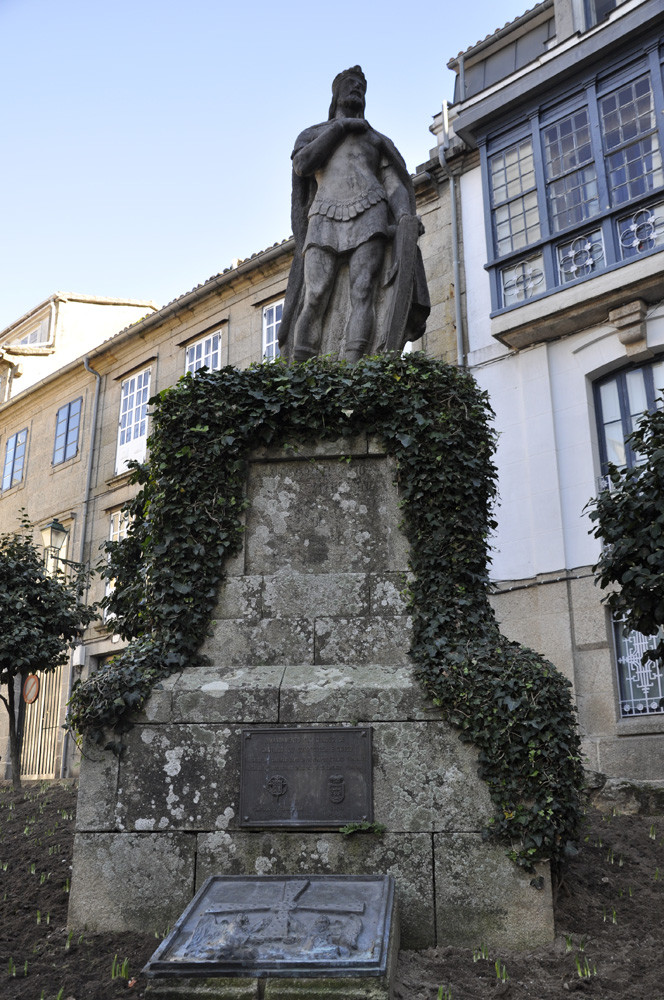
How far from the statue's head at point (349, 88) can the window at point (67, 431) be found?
1685 cm

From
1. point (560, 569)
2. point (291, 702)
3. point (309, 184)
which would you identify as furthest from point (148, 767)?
point (560, 569)

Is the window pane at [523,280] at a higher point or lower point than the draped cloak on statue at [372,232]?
higher

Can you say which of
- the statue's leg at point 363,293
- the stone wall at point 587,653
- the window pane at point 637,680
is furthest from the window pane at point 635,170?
the statue's leg at point 363,293

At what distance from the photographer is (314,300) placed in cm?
693

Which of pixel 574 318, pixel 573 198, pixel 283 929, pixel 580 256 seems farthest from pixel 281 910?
pixel 573 198

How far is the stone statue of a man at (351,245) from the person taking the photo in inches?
266

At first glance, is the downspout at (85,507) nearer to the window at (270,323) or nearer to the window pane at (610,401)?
the window at (270,323)

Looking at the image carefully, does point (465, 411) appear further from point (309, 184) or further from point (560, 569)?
point (560, 569)

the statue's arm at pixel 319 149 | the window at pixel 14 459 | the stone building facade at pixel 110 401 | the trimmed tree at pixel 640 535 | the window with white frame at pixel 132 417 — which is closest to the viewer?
the trimmed tree at pixel 640 535

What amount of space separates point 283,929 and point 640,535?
10.9 feet

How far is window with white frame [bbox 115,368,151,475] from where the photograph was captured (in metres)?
21.3

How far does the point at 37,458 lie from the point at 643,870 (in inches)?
851

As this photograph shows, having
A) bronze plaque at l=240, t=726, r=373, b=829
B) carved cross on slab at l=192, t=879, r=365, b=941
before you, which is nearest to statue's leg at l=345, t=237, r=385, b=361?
bronze plaque at l=240, t=726, r=373, b=829

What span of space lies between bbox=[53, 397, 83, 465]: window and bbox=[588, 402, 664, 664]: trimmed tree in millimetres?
18872
